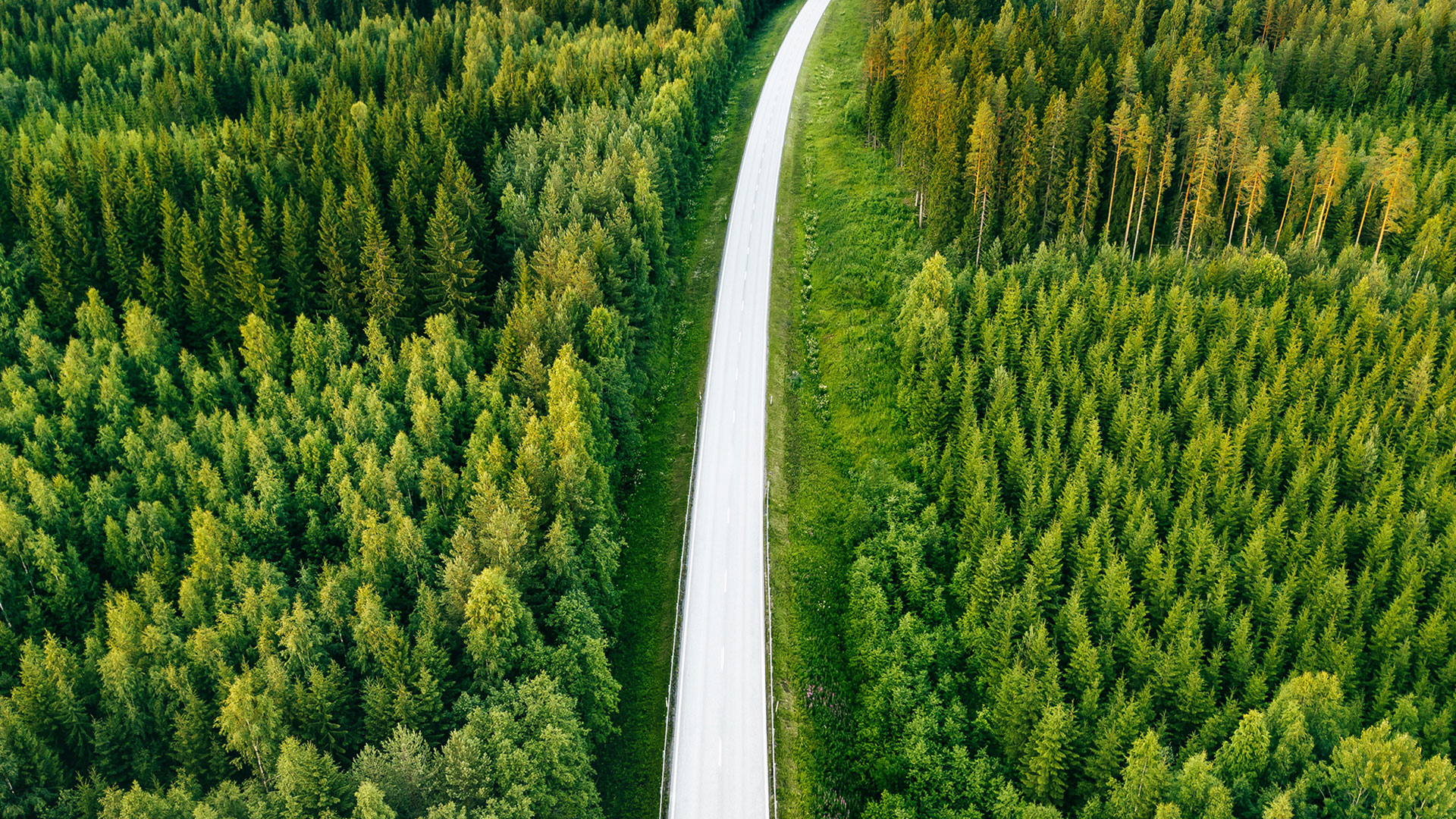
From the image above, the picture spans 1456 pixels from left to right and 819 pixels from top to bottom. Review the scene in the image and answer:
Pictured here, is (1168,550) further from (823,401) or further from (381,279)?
(381,279)

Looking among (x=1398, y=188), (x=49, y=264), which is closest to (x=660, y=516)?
(x=49, y=264)

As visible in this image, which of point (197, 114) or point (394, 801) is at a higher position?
point (197, 114)

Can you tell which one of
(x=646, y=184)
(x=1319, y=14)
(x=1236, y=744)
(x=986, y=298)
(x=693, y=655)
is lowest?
(x=693, y=655)

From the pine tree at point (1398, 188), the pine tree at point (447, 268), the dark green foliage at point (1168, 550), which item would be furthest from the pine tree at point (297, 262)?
the pine tree at point (1398, 188)

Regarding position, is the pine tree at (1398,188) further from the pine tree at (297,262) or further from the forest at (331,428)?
the pine tree at (297,262)

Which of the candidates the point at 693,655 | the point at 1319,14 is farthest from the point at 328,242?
the point at 1319,14

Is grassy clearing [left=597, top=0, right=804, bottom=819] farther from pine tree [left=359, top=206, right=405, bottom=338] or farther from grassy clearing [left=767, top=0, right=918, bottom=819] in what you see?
pine tree [left=359, top=206, right=405, bottom=338]

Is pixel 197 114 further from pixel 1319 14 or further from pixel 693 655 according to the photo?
pixel 1319 14
